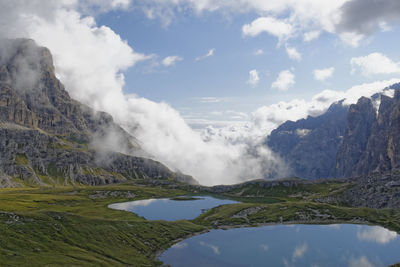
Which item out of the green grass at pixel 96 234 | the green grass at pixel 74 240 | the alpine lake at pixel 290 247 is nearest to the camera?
the green grass at pixel 74 240

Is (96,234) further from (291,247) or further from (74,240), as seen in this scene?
(291,247)

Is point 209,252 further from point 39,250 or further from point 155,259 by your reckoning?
point 39,250

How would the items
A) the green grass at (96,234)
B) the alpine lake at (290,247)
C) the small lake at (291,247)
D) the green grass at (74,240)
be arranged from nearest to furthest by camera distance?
the green grass at (74,240) < the green grass at (96,234) < the small lake at (291,247) < the alpine lake at (290,247)

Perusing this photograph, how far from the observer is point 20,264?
6906 centimetres

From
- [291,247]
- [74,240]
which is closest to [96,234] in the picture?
[74,240]

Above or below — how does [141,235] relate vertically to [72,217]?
below

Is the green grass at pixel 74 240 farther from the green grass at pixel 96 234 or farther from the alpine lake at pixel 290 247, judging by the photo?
the alpine lake at pixel 290 247

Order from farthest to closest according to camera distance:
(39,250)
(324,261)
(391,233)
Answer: (391,233), (324,261), (39,250)

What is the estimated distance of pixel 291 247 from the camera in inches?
4624

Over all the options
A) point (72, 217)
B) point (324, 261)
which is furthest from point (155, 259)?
point (324, 261)

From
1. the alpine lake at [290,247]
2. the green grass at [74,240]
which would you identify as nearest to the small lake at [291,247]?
the alpine lake at [290,247]

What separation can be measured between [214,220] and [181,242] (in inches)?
1960

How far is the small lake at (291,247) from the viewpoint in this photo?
101750 mm

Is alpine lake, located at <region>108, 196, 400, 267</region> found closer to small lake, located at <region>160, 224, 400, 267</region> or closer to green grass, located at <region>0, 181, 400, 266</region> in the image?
small lake, located at <region>160, 224, 400, 267</region>
